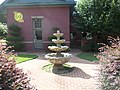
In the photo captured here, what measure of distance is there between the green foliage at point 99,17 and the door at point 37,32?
3.63 meters

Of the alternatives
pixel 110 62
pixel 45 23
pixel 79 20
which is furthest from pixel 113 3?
pixel 110 62

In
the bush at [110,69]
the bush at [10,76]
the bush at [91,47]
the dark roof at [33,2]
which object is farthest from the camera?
the dark roof at [33,2]

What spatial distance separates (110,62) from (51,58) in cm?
594

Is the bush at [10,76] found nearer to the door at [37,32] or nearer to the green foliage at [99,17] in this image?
the green foliage at [99,17]

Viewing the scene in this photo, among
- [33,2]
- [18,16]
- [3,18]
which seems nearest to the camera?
[33,2]

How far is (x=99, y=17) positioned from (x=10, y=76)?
14306 millimetres

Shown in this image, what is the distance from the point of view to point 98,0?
1766 centimetres

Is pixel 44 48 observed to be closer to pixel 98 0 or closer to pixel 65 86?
pixel 98 0

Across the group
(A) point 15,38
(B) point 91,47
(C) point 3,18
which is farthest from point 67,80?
(C) point 3,18

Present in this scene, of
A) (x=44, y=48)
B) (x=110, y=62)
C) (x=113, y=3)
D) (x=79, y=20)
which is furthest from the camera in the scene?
(x=44, y=48)

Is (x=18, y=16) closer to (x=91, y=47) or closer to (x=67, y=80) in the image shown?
(x=91, y=47)

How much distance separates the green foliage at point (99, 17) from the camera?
16.9m

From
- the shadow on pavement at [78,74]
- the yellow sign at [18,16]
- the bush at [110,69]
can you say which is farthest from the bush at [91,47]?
the bush at [110,69]

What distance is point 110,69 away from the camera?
523 cm
